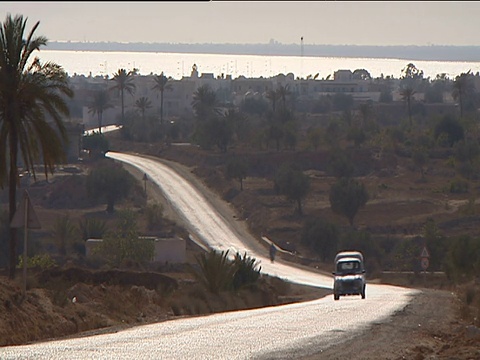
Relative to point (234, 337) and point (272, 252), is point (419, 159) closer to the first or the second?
point (272, 252)

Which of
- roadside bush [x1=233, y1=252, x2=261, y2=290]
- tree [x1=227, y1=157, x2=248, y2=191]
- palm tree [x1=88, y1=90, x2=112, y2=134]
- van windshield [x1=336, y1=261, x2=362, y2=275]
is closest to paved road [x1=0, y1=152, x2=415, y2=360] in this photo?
van windshield [x1=336, y1=261, x2=362, y2=275]

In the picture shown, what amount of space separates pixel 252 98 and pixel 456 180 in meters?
109

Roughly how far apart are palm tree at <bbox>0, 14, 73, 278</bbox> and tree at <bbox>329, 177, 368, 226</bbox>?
161 feet

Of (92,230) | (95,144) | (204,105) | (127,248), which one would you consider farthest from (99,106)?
(127,248)

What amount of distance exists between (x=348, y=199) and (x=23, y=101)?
50.8m

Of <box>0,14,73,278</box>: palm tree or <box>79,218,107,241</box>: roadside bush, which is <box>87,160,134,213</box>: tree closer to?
<box>79,218,107,241</box>: roadside bush

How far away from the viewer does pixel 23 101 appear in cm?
3012

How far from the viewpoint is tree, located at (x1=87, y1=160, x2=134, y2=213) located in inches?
3250

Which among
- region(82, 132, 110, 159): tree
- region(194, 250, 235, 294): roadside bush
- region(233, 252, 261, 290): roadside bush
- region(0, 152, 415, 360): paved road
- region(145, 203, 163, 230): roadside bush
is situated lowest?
region(145, 203, 163, 230): roadside bush

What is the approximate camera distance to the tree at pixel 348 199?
3103 inches

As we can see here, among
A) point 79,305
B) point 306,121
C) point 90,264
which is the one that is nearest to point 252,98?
point 306,121

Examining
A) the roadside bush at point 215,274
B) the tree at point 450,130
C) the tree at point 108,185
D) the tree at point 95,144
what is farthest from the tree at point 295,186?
the roadside bush at point 215,274

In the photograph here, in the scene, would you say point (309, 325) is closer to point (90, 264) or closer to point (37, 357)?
point (37, 357)

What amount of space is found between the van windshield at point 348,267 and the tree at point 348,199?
42.9 m
